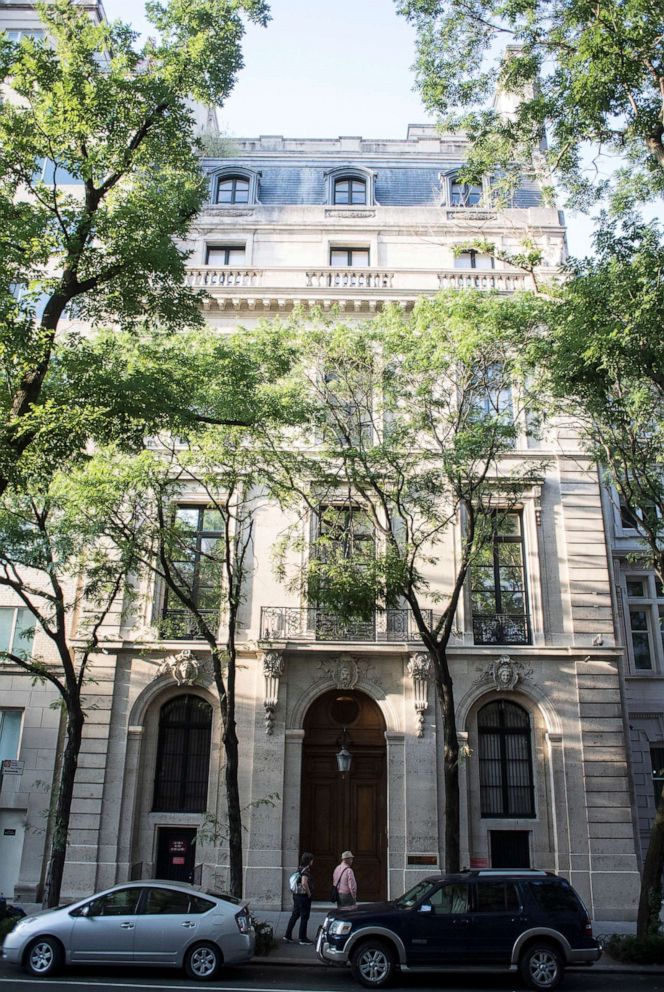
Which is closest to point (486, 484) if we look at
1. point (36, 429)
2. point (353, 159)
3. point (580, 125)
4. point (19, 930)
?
point (580, 125)

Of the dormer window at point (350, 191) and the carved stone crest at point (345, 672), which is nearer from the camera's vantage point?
the carved stone crest at point (345, 672)

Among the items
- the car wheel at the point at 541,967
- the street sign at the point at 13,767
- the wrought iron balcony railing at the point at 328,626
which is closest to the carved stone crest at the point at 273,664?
the wrought iron balcony railing at the point at 328,626

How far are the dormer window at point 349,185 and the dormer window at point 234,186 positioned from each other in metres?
2.45

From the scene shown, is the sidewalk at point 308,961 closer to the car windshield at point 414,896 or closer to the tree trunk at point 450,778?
the car windshield at point 414,896

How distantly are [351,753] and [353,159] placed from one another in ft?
66.8

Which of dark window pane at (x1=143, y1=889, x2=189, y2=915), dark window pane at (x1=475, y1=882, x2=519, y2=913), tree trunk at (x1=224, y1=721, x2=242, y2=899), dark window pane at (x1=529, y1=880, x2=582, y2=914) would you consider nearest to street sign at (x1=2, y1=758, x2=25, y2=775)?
tree trunk at (x1=224, y1=721, x2=242, y2=899)

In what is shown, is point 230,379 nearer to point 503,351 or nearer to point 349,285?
point 503,351

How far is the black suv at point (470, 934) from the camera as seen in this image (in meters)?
12.4

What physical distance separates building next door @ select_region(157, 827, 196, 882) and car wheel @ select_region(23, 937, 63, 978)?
24.0 feet

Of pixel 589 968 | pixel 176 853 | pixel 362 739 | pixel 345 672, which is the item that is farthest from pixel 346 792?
pixel 589 968

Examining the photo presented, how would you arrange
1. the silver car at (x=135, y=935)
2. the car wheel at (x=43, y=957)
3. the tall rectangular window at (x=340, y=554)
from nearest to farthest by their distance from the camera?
the car wheel at (x=43, y=957) → the silver car at (x=135, y=935) → the tall rectangular window at (x=340, y=554)

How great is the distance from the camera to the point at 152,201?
12836 mm

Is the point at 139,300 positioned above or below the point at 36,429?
above

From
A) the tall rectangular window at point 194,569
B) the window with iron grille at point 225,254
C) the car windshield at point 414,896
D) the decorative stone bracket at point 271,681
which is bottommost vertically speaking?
the car windshield at point 414,896
